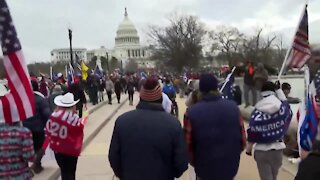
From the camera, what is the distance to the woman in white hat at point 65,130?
279 inches

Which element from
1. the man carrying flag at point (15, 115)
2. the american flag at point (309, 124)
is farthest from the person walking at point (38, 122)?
the american flag at point (309, 124)

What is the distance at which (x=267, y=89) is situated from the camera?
628 cm

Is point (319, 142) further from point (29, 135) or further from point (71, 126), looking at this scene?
point (71, 126)

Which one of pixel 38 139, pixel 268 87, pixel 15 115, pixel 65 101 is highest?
pixel 268 87

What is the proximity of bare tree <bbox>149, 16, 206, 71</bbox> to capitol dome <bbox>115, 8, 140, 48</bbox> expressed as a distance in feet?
249

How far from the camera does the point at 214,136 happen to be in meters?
4.92

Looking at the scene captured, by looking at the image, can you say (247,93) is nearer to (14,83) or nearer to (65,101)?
(65,101)

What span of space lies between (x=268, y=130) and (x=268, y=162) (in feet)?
1.38

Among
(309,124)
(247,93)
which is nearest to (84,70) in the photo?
(247,93)

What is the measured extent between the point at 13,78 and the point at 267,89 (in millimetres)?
3079

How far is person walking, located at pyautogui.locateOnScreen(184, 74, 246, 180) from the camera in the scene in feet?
16.2

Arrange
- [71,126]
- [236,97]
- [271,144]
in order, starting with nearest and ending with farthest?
[271,144] → [71,126] → [236,97]

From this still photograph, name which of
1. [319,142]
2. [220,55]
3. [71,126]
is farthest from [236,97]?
[220,55]

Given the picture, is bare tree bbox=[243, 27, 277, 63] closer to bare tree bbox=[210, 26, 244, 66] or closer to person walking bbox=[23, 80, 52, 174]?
bare tree bbox=[210, 26, 244, 66]
